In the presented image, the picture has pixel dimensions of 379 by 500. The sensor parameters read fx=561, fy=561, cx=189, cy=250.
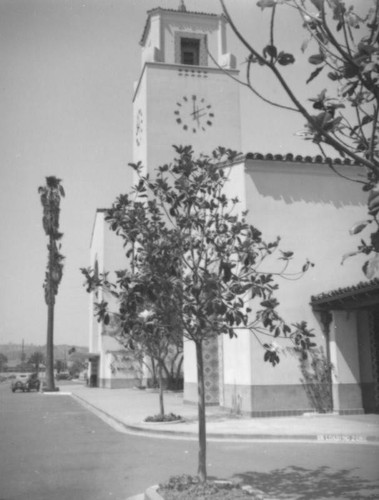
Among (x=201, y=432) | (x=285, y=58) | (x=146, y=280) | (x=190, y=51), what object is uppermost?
(x=190, y=51)

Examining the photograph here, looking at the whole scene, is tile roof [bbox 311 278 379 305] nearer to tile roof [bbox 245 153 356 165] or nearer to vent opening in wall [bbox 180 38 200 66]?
tile roof [bbox 245 153 356 165]

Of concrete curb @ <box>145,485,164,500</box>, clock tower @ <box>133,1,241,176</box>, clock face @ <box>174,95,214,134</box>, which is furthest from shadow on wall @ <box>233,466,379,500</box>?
clock face @ <box>174,95,214,134</box>

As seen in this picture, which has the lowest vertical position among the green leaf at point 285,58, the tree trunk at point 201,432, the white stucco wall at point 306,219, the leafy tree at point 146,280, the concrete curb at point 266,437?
the concrete curb at point 266,437

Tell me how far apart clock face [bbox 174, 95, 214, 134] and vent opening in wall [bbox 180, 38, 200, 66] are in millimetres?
2760

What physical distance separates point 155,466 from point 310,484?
2755mm

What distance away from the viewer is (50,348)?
1559 inches

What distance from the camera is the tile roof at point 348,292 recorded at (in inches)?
543

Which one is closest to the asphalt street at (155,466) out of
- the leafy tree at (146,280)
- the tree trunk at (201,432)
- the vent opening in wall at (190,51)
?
the tree trunk at (201,432)

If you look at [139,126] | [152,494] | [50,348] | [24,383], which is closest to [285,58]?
[152,494]

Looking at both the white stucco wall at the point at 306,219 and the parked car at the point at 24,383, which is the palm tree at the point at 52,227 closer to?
the parked car at the point at 24,383

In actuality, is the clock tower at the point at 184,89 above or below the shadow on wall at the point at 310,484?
above

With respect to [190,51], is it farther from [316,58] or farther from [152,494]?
[316,58]

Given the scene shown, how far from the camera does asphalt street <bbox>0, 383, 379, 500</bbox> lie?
7.79m

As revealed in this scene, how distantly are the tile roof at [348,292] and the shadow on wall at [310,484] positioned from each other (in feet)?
18.8
